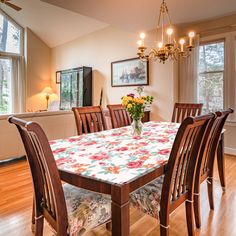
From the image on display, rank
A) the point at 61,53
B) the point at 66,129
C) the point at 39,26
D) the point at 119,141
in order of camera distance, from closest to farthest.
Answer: the point at 119,141, the point at 66,129, the point at 39,26, the point at 61,53

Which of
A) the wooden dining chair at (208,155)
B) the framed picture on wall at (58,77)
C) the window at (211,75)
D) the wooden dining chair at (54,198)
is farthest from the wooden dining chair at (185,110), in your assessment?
the framed picture on wall at (58,77)

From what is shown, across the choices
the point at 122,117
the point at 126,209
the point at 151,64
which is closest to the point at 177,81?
the point at 151,64

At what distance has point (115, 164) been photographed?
1298 millimetres

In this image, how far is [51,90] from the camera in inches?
290

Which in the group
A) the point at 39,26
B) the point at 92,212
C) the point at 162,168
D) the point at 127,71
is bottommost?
the point at 92,212

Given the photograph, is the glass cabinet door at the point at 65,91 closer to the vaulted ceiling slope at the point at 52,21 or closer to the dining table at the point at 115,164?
the vaulted ceiling slope at the point at 52,21

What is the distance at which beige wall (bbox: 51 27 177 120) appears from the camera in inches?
177

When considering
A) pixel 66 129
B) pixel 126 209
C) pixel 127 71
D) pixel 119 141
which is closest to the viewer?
pixel 126 209

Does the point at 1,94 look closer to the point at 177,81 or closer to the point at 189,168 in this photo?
the point at 177,81

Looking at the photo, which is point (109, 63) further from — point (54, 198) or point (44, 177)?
point (54, 198)

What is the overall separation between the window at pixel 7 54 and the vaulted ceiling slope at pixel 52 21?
29cm

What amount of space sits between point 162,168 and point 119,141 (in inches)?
25.1

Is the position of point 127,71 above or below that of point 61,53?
below

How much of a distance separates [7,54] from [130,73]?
406cm
